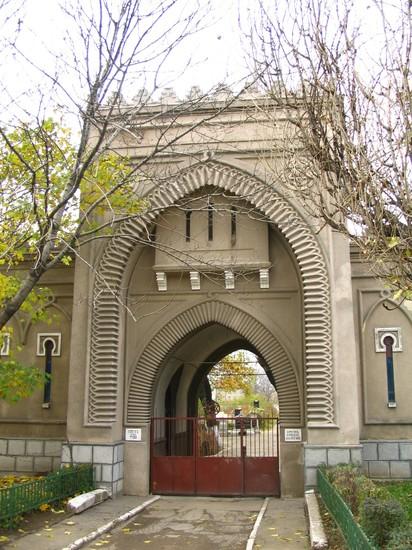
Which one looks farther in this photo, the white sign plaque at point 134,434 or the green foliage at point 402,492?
the white sign plaque at point 134,434

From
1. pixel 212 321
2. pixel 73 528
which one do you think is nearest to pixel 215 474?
pixel 212 321

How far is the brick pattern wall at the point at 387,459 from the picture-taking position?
12328 mm

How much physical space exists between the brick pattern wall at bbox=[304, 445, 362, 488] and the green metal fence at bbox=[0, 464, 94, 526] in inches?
158

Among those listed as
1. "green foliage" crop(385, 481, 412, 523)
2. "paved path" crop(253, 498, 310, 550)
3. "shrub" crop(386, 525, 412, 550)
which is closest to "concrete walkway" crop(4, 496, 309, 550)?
"paved path" crop(253, 498, 310, 550)

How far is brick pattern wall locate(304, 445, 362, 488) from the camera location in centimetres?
1119

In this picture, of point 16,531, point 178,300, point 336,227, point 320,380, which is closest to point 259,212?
point 178,300

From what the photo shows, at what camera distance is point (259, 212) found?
1272 cm

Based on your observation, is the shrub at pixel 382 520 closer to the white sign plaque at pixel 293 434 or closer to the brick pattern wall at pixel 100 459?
the white sign plaque at pixel 293 434

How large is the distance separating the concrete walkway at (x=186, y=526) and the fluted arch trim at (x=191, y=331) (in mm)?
1856

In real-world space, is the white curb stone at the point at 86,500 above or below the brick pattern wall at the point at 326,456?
below

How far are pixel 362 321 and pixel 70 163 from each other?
6678 millimetres

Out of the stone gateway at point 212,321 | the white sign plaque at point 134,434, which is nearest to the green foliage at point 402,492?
the stone gateway at point 212,321

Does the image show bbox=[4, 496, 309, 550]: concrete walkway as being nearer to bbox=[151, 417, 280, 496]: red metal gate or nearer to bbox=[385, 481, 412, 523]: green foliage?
bbox=[151, 417, 280, 496]: red metal gate

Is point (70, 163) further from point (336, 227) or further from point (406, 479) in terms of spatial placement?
point (406, 479)
